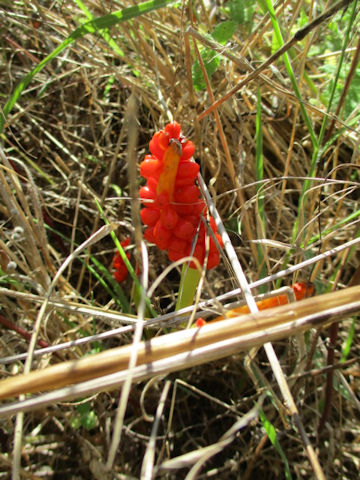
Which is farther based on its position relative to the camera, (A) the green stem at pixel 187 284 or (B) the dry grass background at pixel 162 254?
(B) the dry grass background at pixel 162 254

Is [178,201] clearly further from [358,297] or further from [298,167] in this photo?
[298,167]

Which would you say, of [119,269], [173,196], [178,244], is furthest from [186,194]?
[119,269]

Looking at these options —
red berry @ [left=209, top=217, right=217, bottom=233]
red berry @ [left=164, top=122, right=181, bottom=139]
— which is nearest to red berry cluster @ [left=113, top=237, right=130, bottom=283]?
red berry @ [left=209, top=217, right=217, bottom=233]

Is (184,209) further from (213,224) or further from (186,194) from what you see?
(213,224)

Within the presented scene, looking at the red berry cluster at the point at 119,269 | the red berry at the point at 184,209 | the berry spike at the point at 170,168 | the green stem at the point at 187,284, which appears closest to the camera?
the berry spike at the point at 170,168

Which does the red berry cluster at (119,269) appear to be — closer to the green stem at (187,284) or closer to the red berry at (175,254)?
the green stem at (187,284)

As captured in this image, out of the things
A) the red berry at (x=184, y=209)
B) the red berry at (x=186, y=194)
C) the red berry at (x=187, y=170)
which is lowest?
the red berry at (x=184, y=209)

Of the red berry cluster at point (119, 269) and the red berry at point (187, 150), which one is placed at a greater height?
the red berry at point (187, 150)

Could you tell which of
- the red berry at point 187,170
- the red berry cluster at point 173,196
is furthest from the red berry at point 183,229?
the red berry at point 187,170
